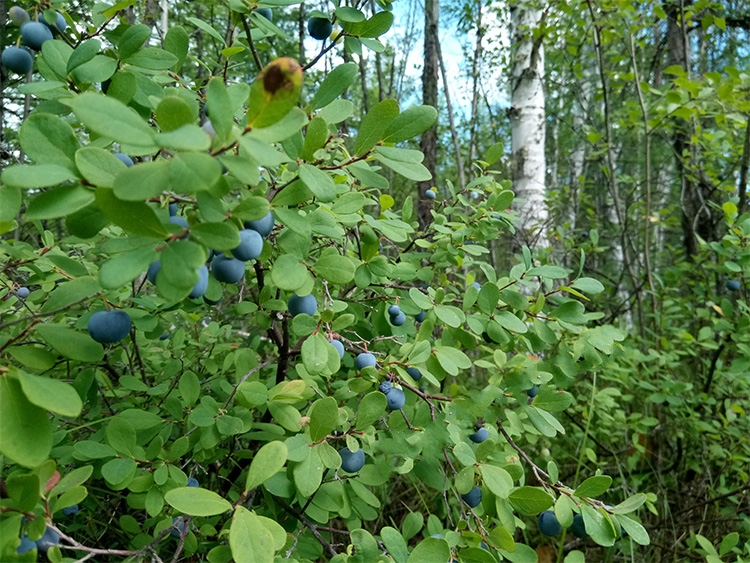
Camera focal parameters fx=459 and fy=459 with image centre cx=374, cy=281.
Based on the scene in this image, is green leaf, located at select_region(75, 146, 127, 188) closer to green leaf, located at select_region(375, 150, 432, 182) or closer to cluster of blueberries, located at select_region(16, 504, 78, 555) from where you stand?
green leaf, located at select_region(375, 150, 432, 182)

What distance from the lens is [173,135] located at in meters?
0.39

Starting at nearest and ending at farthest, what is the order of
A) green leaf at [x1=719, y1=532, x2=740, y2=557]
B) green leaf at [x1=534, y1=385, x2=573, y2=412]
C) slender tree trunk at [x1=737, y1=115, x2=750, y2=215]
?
1. green leaf at [x1=534, y1=385, x2=573, y2=412]
2. green leaf at [x1=719, y1=532, x2=740, y2=557]
3. slender tree trunk at [x1=737, y1=115, x2=750, y2=215]

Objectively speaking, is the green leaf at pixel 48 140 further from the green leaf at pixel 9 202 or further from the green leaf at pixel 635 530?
the green leaf at pixel 635 530

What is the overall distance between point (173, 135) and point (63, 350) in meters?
0.38

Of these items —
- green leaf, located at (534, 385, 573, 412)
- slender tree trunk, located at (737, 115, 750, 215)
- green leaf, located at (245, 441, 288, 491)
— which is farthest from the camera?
slender tree trunk, located at (737, 115, 750, 215)

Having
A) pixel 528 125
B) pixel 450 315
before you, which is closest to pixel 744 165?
pixel 528 125

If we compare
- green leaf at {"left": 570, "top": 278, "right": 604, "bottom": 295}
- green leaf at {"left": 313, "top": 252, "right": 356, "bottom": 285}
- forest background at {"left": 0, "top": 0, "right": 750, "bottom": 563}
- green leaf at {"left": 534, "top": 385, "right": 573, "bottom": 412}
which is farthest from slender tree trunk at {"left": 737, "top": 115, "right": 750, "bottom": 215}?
green leaf at {"left": 313, "top": 252, "right": 356, "bottom": 285}

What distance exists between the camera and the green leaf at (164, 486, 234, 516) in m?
0.57

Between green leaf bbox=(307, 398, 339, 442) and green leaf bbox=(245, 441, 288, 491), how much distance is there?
85mm

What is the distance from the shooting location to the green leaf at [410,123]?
68 centimetres

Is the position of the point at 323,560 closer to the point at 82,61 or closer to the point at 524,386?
the point at 524,386

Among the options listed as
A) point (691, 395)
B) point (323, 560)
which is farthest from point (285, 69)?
point (691, 395)

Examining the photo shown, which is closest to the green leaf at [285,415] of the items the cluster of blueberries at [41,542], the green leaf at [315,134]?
the cluster of blueberries at [41,542]

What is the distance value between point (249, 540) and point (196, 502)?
0.08 meters
